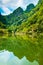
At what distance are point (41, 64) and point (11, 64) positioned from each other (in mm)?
3854

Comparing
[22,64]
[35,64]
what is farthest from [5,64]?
[35,64]

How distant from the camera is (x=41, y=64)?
77.2ft

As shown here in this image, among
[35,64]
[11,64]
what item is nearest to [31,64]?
[35,64]

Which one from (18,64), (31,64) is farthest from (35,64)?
(18,64)

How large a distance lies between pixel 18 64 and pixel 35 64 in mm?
2226

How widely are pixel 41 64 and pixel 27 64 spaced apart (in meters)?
1.90

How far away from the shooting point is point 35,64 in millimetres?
24016

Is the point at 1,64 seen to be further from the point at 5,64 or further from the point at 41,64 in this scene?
the point at 41,64

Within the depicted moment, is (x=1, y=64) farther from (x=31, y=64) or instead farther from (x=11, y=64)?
(x=31, y=64)

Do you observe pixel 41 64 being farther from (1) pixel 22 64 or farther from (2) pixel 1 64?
(2) pixel 1 64

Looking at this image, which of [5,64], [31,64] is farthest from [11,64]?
[31,64]

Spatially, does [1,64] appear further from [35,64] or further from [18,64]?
[35,64]

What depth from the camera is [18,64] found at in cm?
2434

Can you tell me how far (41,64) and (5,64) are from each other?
468 cm
